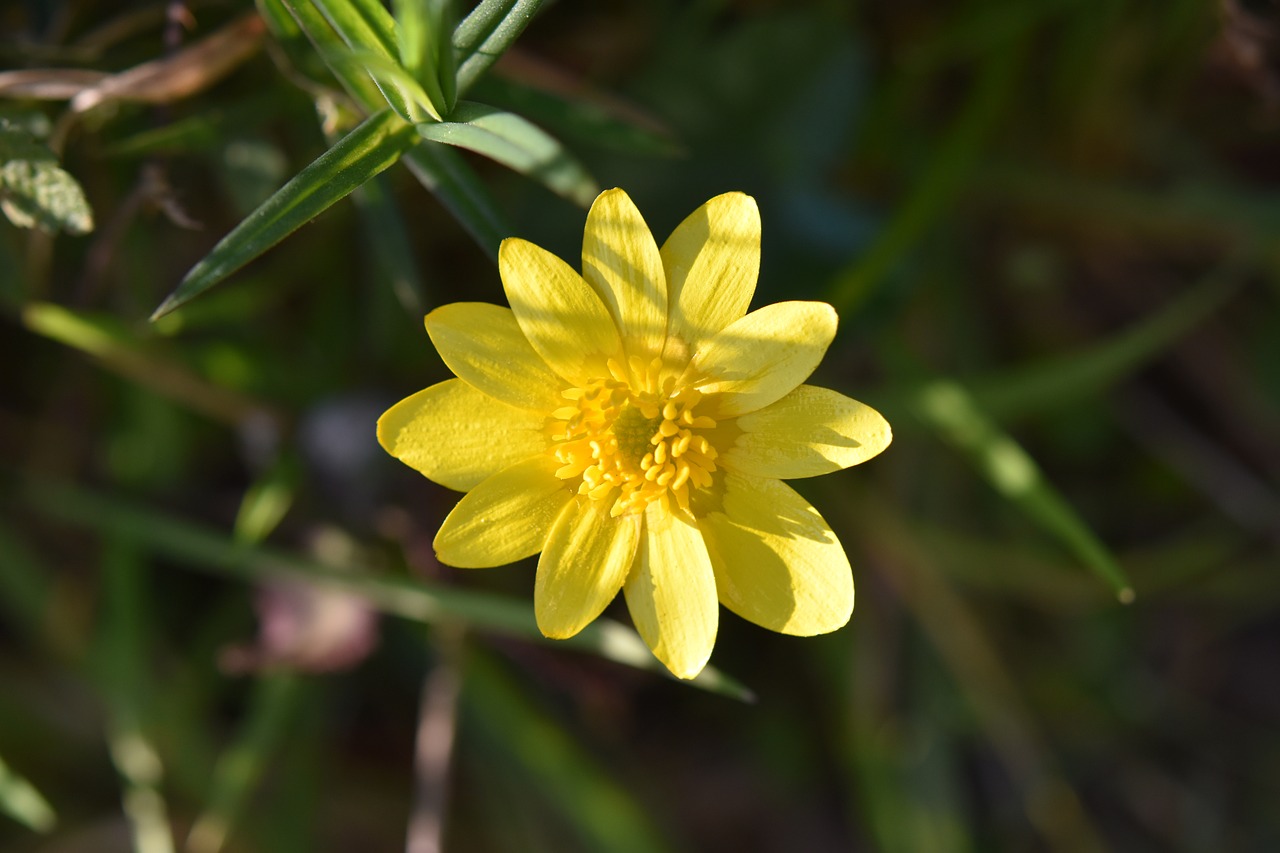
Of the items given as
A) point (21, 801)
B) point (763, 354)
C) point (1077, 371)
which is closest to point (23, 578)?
point (21, 801)

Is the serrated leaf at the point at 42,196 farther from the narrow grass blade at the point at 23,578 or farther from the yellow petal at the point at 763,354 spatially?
the narrow grass blade at the point at 23,578

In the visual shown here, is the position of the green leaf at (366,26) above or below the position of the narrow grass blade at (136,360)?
below

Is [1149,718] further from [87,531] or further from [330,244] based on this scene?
[87,531]

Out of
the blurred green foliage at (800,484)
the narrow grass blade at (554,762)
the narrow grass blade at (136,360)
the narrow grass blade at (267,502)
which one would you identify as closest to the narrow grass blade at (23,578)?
the blurred green foliage at (800,484)

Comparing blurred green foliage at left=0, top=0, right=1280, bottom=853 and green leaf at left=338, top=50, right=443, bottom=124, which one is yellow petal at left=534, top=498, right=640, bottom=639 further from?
green leaf at left=338, top=50, right=443, bottom=124

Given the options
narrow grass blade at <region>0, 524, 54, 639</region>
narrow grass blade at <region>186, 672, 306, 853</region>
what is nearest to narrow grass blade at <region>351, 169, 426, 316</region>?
narrow grass blade at <region>186, 672, 306, 853</region>

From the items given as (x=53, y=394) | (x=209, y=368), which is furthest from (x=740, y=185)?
(x=53, y=394)
